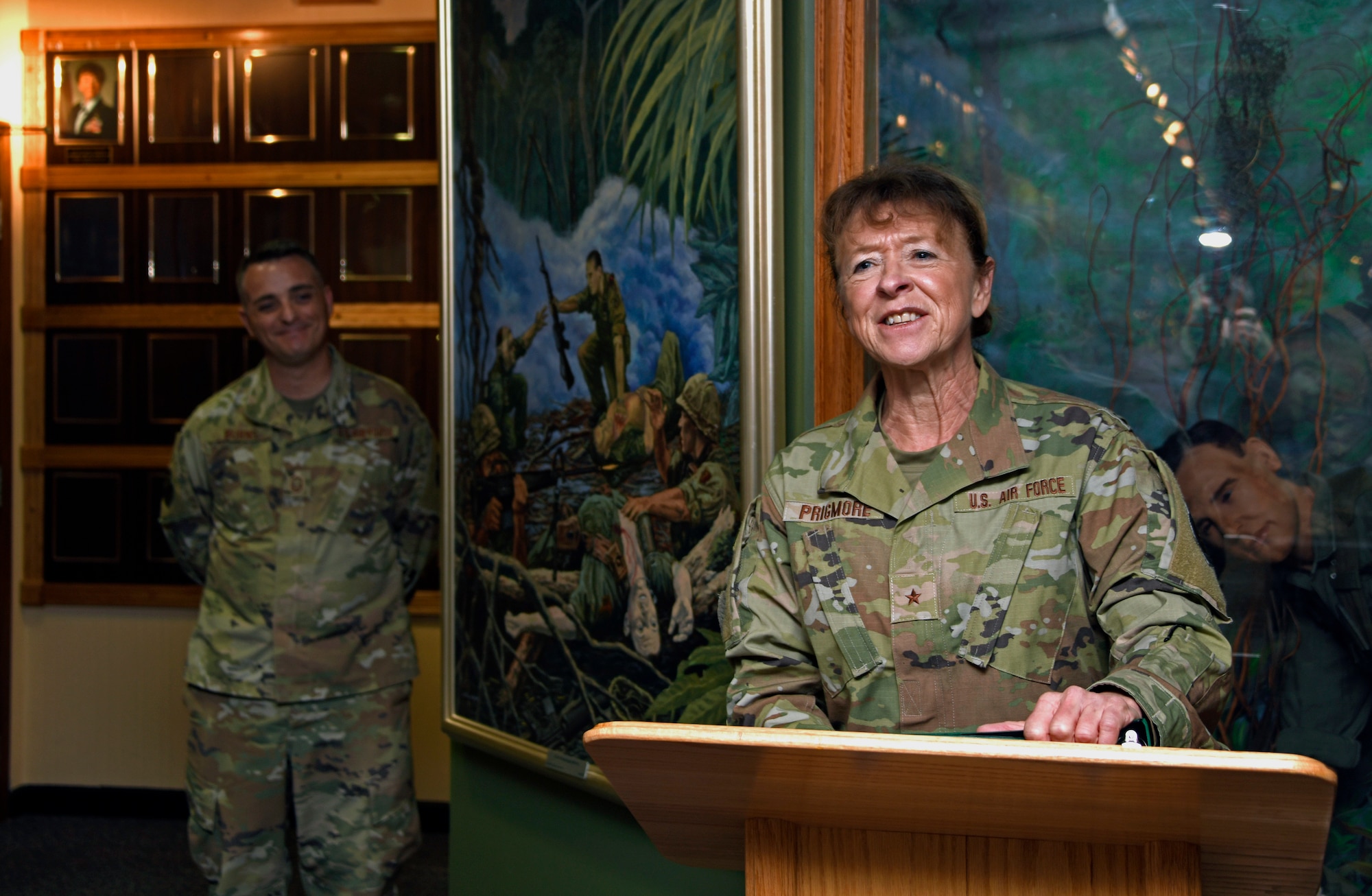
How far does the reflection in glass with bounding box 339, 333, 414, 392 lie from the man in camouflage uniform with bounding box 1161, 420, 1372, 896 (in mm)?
3376

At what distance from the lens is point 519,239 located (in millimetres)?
2998

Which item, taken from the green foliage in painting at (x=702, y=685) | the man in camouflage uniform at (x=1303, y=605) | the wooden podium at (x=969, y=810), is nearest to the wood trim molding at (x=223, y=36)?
the green foliage in painting at (x=702, y=685)

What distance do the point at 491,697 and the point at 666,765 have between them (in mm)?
2124

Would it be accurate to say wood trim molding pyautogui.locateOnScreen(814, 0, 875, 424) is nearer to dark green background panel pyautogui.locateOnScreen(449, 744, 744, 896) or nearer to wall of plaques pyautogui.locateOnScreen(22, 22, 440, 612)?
dark green background panel pyautogui.locateOnScreen(449, 744, 744, 896)

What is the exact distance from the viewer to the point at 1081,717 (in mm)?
1289

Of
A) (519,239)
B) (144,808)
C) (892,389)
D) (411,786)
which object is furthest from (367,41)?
(892,389)

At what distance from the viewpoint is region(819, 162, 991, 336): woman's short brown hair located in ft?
6.01

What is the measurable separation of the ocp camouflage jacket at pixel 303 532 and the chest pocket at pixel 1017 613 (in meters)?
2.29

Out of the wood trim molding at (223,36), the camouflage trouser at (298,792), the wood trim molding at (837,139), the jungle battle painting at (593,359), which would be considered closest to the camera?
the wood trim molding at (837,139)

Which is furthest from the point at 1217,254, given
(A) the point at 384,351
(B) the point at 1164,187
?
(A) the point at 384,351

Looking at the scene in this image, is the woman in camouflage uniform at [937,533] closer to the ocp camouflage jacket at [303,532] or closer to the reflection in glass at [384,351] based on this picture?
the ocp camouflage jacket at [303,532]

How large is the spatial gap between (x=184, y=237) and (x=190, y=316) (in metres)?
0.32

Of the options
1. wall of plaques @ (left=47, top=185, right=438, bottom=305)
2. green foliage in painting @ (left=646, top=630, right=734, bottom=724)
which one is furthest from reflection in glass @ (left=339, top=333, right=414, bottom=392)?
green foliage in painting @ (left=646, top=630, right=734, bottom=724)

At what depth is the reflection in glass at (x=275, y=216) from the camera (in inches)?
195
